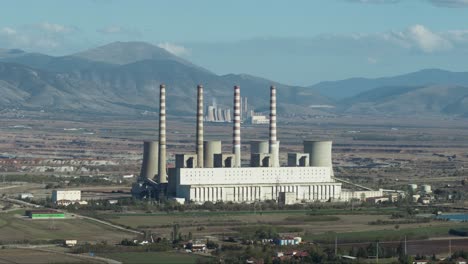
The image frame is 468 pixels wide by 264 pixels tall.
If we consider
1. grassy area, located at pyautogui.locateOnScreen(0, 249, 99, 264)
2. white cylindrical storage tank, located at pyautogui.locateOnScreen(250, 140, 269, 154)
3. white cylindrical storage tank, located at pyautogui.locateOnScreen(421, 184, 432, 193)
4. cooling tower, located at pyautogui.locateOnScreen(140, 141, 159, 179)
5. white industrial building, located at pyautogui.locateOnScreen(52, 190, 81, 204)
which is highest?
white cylindrical storage tank, located at pyautogui.locateOnScreen(250, 140, 269, 154)

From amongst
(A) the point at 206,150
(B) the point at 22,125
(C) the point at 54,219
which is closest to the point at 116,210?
(C) the point at 54,219

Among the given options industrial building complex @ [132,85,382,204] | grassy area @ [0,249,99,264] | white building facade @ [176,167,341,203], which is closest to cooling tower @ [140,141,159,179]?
industrial building complex @ [132,85,382,204]

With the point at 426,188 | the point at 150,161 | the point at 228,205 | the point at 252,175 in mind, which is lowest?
the point at 228,205

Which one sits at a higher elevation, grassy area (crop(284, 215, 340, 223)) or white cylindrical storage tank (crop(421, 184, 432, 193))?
white cylindrical storage tank (crop(421, 184, 432, 193))

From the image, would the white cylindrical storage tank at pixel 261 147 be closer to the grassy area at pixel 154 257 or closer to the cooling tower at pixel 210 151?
the cooling tower at pixel 210 151

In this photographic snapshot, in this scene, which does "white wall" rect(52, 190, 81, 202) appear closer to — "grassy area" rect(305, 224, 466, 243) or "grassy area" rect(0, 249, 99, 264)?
"grassy area" rect(305, 224, 466, 243)

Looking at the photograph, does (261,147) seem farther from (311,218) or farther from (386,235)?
(386,235)

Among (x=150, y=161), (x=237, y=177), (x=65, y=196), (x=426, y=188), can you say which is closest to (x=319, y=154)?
(x=426, y=188)
